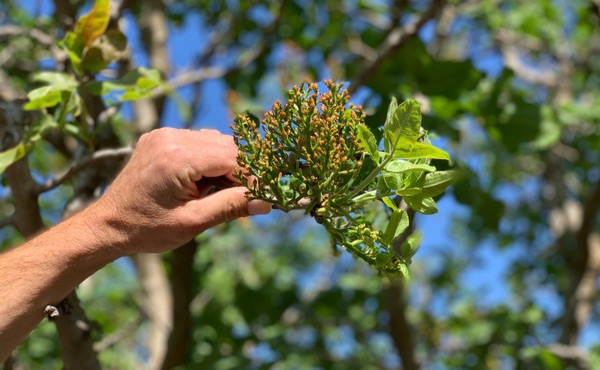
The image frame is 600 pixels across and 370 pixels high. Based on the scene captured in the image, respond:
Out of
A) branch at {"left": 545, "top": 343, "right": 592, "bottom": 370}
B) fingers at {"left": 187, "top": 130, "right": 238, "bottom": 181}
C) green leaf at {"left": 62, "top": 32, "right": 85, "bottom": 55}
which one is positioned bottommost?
fingers at {"left": 187, "top": 130, "right": 238, "bottom": 181}

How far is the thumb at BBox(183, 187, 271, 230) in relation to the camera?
73.3 inches

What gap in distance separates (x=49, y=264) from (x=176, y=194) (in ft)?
1.43

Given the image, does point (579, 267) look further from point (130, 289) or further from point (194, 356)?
point (130, 289)

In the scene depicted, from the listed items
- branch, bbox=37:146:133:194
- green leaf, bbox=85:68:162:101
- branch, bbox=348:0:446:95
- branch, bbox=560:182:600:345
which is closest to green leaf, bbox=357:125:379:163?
green leaf, bbox=85:68:162:101

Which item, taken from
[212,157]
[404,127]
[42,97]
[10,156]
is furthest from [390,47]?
[404,127]

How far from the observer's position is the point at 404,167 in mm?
1685

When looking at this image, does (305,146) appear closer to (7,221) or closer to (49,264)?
(49,264)

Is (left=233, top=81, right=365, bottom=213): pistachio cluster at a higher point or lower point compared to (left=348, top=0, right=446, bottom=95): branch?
lower

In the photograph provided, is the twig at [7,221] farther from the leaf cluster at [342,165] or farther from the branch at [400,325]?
the branch at [400,325]

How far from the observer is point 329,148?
165 centimetres

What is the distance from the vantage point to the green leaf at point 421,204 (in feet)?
5.80

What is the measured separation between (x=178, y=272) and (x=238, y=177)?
276 centimetres

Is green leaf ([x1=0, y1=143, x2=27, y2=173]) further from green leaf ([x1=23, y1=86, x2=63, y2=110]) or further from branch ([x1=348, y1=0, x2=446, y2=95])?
branch ([x1=348, y1=0, x2=446, y2=95])

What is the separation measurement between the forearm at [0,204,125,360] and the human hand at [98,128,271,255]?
0.22 ft
